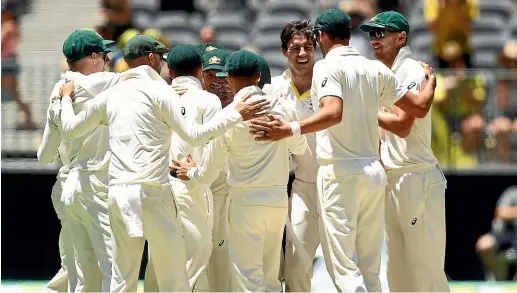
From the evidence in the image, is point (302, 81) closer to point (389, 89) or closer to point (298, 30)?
point (298, 30)

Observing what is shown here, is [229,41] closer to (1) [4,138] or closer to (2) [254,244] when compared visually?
(1) [4,138]

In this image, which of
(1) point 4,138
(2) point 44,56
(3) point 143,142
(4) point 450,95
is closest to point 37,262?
(1) point 4,138

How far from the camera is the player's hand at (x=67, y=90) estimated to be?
370 inches

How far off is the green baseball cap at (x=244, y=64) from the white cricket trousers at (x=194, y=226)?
1.02m

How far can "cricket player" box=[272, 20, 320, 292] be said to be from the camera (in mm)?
9672

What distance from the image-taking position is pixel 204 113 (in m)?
9.47

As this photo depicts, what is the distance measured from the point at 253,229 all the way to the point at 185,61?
1461mm

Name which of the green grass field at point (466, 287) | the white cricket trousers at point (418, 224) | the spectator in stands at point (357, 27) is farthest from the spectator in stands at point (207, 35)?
the white cricket trousers at point (418, 224)

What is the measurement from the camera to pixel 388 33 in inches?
379

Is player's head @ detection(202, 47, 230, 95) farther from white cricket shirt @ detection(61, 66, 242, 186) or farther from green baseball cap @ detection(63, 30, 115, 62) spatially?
white cricket shirt @ detection(61, 66, 242, 186)

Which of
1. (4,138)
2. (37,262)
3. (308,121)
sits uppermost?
(308,121)

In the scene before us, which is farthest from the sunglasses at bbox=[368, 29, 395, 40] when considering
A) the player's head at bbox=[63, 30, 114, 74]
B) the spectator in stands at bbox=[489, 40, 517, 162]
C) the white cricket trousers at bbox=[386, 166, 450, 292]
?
the spectator in stands at bbox=[489, 40, 517, 162]

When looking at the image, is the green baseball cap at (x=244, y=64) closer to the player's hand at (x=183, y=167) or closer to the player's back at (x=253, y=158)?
the player's back at (x=253, y=158)

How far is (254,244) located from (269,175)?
469 mm
